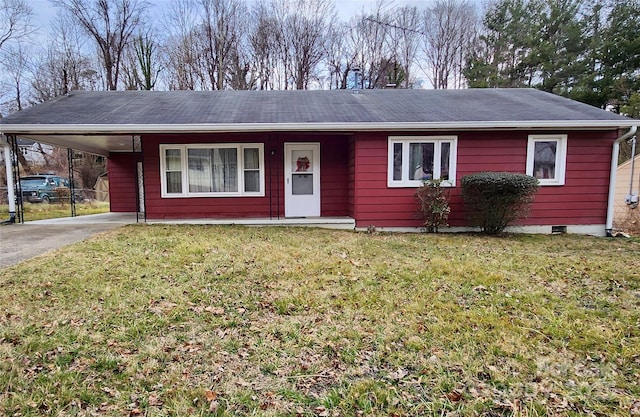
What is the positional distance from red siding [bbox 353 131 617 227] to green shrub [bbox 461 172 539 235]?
42 cm

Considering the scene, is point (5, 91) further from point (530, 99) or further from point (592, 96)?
point (592, 96)

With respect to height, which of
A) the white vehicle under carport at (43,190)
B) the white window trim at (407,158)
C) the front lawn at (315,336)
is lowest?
the front lawn at (315,336)

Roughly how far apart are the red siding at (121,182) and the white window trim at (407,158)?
24.9 ft

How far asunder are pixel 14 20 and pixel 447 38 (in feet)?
74.5

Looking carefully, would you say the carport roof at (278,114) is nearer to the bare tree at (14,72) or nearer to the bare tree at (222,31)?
the bare tree at (222,31)

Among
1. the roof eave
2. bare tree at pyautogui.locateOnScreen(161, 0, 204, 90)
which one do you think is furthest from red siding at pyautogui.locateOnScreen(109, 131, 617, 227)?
bare tree at pyautogui.locateOnScreen(161, 0, 204, 90)

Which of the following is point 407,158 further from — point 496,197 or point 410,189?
point 496,197

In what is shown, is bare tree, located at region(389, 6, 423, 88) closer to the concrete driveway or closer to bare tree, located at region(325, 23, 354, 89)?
bare tree, located at region(325, 23, 354, 89)

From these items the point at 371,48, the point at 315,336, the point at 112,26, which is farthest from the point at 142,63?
the point at 315,336

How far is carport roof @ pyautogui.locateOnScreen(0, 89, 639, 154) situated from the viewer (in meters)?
6.98

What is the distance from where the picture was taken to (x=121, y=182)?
10422 mm

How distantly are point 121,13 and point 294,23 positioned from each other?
10304mm

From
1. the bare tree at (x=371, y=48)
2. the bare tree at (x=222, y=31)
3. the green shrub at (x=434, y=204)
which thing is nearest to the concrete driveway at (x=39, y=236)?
the green shrub at (x=434, y=204)

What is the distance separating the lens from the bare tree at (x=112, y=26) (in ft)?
65.7
